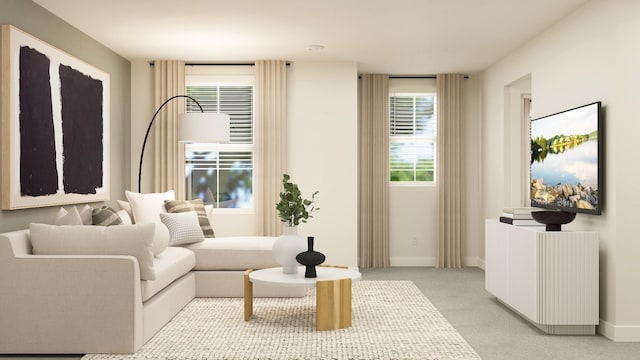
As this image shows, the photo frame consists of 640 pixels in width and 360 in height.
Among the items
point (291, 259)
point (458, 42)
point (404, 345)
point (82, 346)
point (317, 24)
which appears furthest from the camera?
point (458, 42)

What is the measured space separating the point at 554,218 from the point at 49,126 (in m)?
4.05

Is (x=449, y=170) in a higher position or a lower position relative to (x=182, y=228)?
higher

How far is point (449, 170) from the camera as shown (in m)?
7.90

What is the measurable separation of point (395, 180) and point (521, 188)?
173cm

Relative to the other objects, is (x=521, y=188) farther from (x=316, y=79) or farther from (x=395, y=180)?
(x=316, y=79)

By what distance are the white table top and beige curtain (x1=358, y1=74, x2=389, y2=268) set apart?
114 inches

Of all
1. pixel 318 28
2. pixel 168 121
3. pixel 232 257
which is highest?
pixel 318 28

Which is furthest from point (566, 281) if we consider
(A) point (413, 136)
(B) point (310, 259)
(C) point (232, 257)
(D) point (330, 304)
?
(A) point (413, 136)

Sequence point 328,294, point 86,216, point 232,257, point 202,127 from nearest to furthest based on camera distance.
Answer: point 328,294 < point 86,216 < point 232,257 < point 202,127

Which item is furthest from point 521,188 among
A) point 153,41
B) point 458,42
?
point 153,41

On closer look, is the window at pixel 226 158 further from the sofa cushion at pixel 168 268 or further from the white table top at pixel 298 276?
the white table top at pixel 298 276

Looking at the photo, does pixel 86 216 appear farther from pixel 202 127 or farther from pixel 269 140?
pixel 269 140

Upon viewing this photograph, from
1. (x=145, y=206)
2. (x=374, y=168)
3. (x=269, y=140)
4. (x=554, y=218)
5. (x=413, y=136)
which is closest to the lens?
(x=554, y=218)

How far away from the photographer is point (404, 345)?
4.04m
